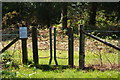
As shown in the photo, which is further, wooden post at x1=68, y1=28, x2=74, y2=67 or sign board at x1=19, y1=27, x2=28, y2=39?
wooden post at x1=68, y1=28, x2=74, y2=67

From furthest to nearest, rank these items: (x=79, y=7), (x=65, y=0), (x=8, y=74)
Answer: (x=79, y=7) → (x=65, y=0) → (x=8, y=74)

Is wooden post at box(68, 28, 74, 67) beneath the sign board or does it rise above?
beneath

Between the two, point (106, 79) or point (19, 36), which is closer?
point (106, 79)

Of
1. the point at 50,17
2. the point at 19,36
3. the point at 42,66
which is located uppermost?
the point at 50,17

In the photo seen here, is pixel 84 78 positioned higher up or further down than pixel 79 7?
further down

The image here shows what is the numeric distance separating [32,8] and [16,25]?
2.29 m

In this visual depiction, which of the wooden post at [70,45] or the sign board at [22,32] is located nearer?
the sign board at [22,32]

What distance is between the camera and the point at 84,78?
13.9ft

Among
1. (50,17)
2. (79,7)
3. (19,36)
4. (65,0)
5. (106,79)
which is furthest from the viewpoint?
(79,7)

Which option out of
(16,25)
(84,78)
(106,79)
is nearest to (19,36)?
(84,78)

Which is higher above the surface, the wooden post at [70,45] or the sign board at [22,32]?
the sign board at [22,32]

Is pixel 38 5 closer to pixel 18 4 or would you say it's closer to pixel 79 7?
pixel 18 4

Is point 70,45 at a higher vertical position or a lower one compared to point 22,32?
lower

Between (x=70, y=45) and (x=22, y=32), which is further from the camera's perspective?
(x=70, y=45)
